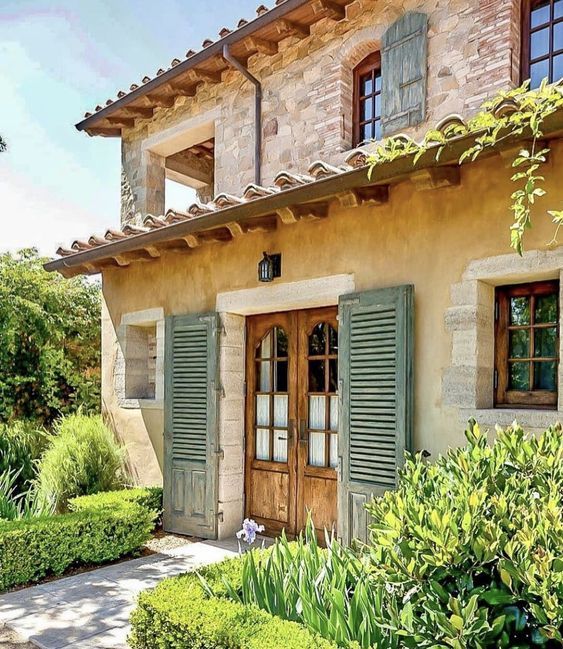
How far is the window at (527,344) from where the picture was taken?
4629 mm

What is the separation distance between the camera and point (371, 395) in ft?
17.4

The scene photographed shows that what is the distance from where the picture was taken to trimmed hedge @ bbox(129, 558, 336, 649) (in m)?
2.99

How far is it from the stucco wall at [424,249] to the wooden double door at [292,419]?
684 millimetres

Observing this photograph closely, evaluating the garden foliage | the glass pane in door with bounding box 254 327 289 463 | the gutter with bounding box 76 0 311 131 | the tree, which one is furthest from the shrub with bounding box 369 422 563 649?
the tree

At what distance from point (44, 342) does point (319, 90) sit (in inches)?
240

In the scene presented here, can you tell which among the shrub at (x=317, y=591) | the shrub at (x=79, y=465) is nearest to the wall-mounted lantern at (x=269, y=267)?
the shrub at (x=317, y=591)

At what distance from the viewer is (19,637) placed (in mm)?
4277

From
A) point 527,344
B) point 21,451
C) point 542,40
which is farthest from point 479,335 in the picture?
point 21,451

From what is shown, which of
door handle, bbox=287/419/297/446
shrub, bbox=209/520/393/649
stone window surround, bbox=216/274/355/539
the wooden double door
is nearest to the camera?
shrub, bbox=209/520/393/649

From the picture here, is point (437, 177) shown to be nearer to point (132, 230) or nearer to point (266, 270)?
point (266, 270)

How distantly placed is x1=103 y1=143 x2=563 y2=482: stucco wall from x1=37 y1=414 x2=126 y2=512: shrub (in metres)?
2.50

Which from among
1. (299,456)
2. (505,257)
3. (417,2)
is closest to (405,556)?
(505,257)

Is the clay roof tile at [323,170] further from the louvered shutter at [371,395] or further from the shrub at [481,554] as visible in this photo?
the shrub at [481,554]

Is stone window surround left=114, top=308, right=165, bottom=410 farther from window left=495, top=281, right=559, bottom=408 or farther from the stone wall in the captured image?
window left=495, top=281, right=559, bottom=408
